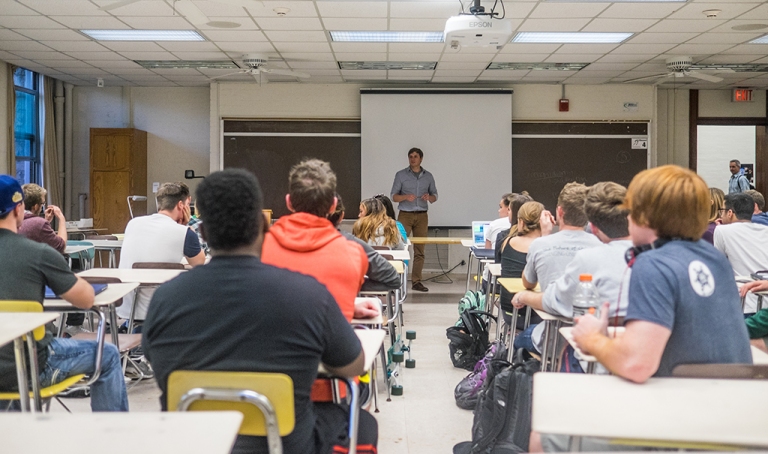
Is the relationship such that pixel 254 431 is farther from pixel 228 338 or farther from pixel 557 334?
pixel 557 334

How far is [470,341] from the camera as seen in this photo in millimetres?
4461

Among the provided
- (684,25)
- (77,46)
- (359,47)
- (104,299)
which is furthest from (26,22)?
(684,25)

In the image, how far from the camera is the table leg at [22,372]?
2241mm

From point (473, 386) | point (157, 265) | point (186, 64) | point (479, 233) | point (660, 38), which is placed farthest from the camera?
point (186, 64)

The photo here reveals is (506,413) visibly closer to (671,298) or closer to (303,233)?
(303,233)

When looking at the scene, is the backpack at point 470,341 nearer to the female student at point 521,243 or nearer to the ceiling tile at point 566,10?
the female student at point 521,243

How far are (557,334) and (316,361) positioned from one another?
1744 millimetres

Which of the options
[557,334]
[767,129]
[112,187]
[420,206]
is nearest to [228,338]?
[557,334]

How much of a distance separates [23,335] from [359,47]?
5.53 metres

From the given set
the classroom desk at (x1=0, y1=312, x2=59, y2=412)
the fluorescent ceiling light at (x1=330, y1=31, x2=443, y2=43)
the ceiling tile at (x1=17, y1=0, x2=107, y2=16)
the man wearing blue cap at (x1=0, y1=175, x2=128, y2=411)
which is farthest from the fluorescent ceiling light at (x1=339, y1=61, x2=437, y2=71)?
the classroom desk at (x1=0, y1=312, x2=59, y2=412)

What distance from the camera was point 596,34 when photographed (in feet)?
21.8

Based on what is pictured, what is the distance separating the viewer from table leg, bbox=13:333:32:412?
2.24 meters

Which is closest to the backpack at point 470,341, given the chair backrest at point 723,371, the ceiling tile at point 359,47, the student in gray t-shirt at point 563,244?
the student in gray t-shirt at point 563,244

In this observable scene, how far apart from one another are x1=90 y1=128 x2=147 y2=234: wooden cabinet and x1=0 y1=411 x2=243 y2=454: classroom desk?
8.40 m
